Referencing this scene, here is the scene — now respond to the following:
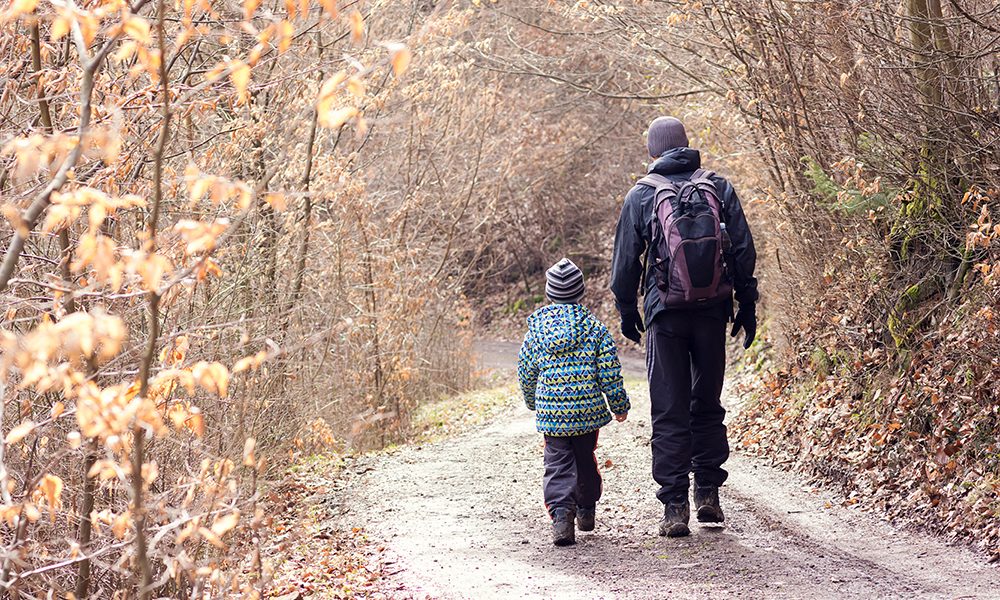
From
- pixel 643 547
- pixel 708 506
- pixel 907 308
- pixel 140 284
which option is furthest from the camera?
pixel 907 308

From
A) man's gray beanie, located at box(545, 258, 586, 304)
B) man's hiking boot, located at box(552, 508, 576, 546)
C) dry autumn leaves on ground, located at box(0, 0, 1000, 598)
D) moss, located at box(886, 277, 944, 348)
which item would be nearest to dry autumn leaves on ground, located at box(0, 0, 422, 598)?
dry autumn leaves on ground, located at box(0, 0, 1000, 598)

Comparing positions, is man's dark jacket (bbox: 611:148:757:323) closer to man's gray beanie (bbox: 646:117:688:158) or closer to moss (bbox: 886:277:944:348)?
man's gray beanie (bbox: 646:117:688:158)

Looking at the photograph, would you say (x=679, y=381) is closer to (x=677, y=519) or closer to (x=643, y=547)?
(x=677, y=519)

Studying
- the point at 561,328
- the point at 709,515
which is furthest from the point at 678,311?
the point at 709,515

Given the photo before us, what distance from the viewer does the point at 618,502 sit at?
26.6 ft

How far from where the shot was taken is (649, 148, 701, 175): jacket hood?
21.7ft

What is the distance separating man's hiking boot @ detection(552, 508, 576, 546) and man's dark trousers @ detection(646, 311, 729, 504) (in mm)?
565

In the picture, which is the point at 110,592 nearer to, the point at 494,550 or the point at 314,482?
the point at 494,550

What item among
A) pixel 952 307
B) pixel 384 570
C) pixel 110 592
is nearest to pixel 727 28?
pixel 952 307

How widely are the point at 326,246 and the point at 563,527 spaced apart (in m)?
6.15

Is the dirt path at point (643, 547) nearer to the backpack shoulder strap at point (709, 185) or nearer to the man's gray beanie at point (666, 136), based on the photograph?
the backpack shoulder strap at point (709, 185)

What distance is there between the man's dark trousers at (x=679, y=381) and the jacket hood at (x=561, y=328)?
427 mm

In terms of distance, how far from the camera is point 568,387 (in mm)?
6770

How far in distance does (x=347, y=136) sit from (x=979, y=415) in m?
8.41
